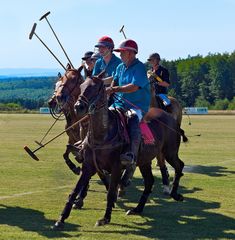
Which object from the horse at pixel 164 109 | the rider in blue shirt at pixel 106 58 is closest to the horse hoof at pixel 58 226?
the horse at pixel 164 109

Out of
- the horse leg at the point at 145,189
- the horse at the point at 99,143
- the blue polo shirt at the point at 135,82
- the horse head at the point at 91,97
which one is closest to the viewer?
the horse head at the point at 91,97

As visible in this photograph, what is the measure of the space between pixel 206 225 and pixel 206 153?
1311 cm

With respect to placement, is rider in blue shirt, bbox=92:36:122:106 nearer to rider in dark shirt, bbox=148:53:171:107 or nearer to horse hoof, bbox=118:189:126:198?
horse hoof, bbox=118:189:126:198

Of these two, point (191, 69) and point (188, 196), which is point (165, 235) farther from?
point (191, 69)

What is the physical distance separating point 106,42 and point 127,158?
301 centimetres

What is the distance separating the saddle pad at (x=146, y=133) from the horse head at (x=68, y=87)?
1.53 meters

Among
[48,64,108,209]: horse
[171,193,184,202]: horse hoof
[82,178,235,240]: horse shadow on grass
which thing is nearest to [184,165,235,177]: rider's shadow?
[82,178,235,240]: horse shadow on grass

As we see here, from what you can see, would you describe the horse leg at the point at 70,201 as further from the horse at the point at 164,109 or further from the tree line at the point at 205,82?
the tree line at the point at 205,82

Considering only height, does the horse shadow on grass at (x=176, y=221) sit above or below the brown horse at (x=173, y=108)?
below

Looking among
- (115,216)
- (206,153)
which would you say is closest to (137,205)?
(115,216)

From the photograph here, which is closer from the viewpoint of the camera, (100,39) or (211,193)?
(100,39)

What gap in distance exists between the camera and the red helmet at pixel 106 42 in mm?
11742

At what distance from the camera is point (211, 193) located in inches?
522

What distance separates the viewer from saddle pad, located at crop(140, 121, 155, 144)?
10592 millimetres
